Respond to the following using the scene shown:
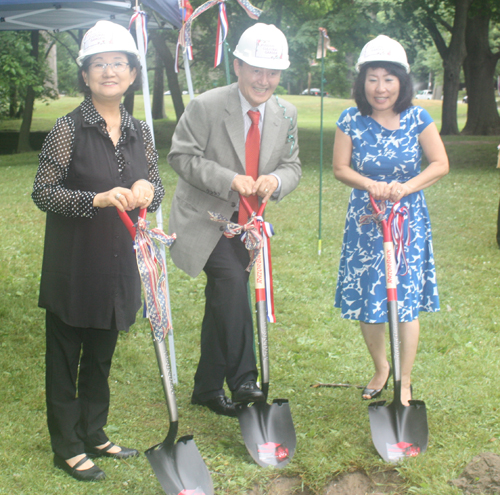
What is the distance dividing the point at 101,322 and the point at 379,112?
192 cm

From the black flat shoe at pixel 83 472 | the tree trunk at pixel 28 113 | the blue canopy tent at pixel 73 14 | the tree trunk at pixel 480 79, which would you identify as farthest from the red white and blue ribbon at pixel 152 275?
the tree trunk at pixel 480 79

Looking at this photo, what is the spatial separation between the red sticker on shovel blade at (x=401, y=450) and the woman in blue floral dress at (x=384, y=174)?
0.47 metres

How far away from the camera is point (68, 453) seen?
3174 mm

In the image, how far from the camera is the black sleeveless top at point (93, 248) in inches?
115

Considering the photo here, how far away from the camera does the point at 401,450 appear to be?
128 inches

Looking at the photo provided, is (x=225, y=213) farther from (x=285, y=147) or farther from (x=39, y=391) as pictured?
(x=39, y=391)

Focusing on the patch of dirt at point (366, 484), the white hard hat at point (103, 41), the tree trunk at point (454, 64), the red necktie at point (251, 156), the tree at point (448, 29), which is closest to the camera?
the white hard hat at point (103, 41)

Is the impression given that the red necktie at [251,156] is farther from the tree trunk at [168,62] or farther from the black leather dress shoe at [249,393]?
the tree trunk at [168,62]

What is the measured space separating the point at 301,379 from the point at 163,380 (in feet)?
5.50

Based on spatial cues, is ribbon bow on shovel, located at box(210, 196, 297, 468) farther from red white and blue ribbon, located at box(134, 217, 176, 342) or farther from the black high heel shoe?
the black high heel shoe

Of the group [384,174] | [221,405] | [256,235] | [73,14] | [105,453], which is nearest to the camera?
[256,235]

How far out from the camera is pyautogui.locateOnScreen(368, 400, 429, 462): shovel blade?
10.7 ft

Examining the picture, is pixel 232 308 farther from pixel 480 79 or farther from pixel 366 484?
pixel 480 79

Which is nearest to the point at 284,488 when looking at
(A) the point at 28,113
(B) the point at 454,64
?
(A) the point at 28,113
